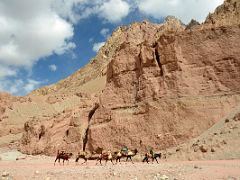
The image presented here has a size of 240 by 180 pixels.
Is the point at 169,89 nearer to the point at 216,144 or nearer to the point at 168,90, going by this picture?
the point at 168,90

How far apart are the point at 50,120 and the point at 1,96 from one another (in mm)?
50771

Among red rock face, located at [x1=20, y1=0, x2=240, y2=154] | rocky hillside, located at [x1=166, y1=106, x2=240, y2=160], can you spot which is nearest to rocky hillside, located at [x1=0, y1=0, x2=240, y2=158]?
red rock face, located at [x1=20, y1=0, x2=240, y2=154]

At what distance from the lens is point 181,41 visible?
32562 millimetres

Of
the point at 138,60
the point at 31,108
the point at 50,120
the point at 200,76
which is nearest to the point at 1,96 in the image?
the point at 31,108

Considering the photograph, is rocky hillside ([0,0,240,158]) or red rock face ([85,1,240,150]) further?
rocky hillside ([0,0,240,158])

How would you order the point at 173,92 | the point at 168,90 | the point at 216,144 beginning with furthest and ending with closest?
the point at 168,90
the point at 173,92
the point at 216,144

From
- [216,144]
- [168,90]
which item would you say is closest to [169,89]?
[168,90]

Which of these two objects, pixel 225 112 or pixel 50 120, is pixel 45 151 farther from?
pixel 225 112

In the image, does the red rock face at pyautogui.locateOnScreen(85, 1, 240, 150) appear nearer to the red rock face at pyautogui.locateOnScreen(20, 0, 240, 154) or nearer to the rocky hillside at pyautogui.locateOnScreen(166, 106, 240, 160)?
the red rock face at pyautogui.locateOnScreen(20, 0, 240, 154)

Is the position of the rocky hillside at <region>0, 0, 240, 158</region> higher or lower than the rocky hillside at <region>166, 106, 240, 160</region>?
higher

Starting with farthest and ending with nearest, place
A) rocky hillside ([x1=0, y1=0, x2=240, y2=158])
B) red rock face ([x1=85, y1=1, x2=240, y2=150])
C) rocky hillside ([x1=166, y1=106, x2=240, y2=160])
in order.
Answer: rocky hillside ([x1=0, y1=0, x2=240, y2=158]) → red rock face ([x1=85, y1=1, x2=240, y2=150]) → rocky hillside ([x1=166, y1=106, x2=240, y2=160])

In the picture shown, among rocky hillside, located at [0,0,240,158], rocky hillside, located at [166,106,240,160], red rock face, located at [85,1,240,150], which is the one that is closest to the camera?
rocky hillside, located at [166,106,240,160]

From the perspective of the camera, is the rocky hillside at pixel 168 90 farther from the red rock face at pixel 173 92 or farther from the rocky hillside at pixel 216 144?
the rocky hillside at pixel 216 144

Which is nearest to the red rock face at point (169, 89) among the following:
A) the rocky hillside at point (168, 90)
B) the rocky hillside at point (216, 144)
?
the rocky hillside at point (168, 90)
